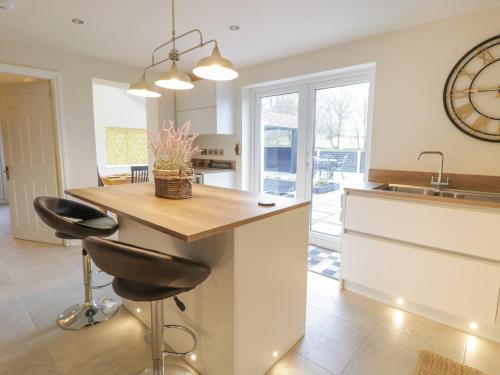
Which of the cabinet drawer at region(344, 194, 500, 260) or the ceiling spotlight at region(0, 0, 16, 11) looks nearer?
the cabinet drawer at region(344, 194, 500, 260)

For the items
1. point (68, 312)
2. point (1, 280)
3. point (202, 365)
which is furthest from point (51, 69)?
point (202, 365)

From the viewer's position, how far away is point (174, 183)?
1.72 meters

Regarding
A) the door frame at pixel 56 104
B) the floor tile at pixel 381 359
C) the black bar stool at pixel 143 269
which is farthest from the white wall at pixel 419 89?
the door frame at pixel 56 104

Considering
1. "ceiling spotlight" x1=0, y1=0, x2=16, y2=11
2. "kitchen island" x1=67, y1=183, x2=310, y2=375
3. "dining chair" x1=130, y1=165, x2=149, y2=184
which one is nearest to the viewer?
"kitchen island" x1=67, y1=183, x2=310, y2=375

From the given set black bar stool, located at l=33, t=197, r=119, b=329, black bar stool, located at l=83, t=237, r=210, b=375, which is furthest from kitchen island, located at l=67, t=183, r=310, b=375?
black bar stool, located at l=33, t=197, r=119, b=329

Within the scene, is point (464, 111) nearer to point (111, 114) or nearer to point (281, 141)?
point (281, 141)

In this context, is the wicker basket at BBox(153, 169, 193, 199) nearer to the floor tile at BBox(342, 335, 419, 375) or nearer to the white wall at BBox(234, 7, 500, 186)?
the floor tile at BBox(342, 335, 419, 375)

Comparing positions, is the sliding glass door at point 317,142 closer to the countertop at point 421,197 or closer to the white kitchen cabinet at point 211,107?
the white kitchen cabinet at point 211,107

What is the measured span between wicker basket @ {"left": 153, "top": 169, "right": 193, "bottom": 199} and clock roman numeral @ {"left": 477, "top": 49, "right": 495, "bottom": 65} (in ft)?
7.96

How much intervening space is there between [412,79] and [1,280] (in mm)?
4223

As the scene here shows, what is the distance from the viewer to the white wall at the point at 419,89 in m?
2.24

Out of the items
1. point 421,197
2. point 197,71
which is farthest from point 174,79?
point 421,197

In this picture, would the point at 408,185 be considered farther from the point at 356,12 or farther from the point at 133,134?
the point at 133,134

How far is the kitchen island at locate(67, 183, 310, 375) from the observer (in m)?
1.32
